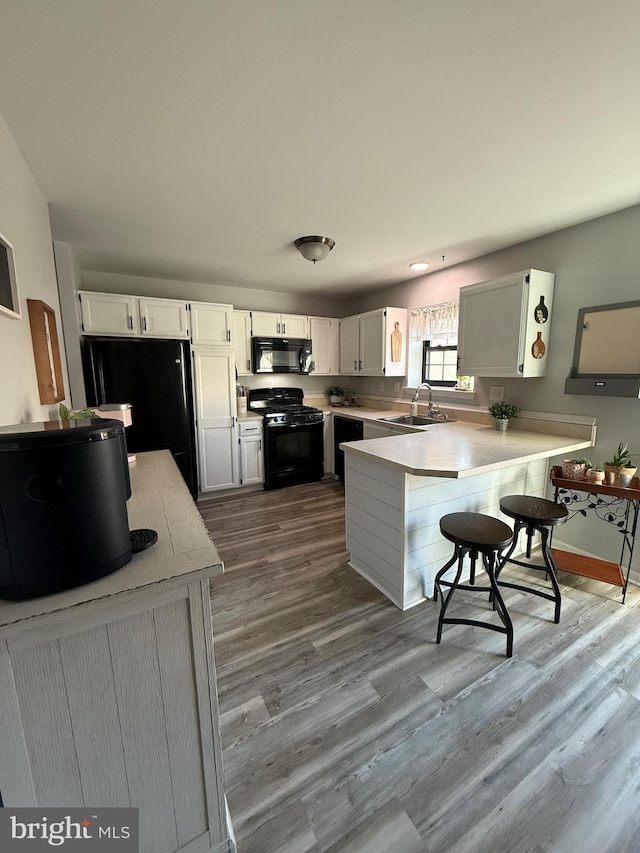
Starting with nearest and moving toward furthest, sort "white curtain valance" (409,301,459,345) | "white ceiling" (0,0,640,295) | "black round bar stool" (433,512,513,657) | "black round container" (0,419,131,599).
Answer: "black round container" (0,419,131,599), "white ceiling" (0,0,640,295), "black round bar stool" (433,512,513,657), "white curtain valance" (409,301,459,345)

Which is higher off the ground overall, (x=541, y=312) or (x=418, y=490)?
(x=541, y=312)

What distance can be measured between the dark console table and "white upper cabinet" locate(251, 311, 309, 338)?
3.16 m

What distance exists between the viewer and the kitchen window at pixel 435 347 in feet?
11.3

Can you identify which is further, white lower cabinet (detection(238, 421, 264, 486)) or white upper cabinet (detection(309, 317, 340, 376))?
white upper cabinet (detection(309, 317, 340, 376))

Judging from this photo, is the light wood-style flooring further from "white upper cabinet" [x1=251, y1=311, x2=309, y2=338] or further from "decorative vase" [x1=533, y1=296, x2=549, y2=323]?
"white upper cabinet" [x1=251, y1=311, x2=309, y2=338]

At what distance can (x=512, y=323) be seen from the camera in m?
2.54

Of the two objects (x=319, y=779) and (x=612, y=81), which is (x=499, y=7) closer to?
(x=612, y=81)

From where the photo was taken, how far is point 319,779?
1196 mm

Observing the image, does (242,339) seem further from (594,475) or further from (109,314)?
(594,475)

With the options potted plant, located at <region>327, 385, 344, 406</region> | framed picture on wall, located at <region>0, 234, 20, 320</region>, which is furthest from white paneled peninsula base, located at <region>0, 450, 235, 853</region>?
potted plant, located at <region>327, 385, 344, 406</region>

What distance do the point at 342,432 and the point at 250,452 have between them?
1.13 metres

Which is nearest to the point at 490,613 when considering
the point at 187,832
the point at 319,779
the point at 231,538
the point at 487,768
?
the point at 487,768

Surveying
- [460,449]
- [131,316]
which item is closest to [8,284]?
[131,316]

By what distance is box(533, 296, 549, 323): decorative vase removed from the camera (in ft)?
Answer: 8.21
